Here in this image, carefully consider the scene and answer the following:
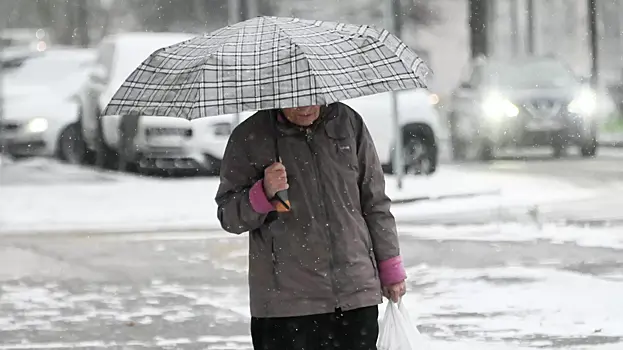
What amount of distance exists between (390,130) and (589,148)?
4912 mm

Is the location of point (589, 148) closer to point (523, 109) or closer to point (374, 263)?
point (523, 109)

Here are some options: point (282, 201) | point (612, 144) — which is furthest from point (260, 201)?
point (612, 144)

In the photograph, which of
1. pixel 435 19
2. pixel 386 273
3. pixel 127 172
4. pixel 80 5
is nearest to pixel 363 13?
pixel 435 19

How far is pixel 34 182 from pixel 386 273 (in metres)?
14.1

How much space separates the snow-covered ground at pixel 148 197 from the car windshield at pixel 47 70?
1.36m

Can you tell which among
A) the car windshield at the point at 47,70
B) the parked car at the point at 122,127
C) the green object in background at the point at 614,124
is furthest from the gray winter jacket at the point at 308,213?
the green object in background at the point at 614,124

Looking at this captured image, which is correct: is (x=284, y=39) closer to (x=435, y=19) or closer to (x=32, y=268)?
(x=32, y=268)

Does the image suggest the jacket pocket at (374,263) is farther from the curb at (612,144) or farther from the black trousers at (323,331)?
the curb at (612,144)

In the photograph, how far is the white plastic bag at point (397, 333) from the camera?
153 inches

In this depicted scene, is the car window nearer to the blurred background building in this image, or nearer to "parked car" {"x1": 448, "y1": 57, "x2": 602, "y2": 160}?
"parked car" {"x1": 448, "y1": 57, "x2": 602, "y2": 160}

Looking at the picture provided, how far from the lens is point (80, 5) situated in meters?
25.0

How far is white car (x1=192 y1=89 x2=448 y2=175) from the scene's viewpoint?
15.1 m

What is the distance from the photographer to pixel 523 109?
18109mm

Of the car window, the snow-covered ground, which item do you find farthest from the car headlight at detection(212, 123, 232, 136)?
the car window
